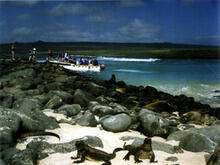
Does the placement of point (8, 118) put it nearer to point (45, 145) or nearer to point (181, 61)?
point (45, 145)

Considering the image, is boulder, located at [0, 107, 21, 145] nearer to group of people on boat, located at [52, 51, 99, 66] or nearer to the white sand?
the white sand

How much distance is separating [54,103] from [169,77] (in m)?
11.4

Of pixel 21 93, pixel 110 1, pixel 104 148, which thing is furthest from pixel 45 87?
pixel 104 148

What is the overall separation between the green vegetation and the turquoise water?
624 mm

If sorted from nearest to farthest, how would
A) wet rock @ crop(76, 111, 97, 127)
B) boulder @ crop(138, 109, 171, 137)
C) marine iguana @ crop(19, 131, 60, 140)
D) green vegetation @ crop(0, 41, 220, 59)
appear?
1. marine iguana @ crop(19, 131, 60, 140)
2. boulder @ crop(138, 109, 171, 137)
3. wet rock @ crop(76, 111, 97, 127)
4. green vegetation @ crop(0, 41, 220, 59)

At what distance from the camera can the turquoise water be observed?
13.8 meters

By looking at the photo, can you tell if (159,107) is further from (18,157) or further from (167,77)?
(167,77)

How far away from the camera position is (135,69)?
1672 cm

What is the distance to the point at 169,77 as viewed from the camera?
17172 mm

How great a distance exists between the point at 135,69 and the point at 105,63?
8.24 ft

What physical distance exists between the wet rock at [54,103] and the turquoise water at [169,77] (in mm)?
6742

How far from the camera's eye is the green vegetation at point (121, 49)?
1255 cm

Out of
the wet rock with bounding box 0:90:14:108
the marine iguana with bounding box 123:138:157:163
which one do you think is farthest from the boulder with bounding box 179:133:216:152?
the wet rock with bounding box 0:90:14:108

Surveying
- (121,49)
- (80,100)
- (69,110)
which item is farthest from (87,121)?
(121,49)
